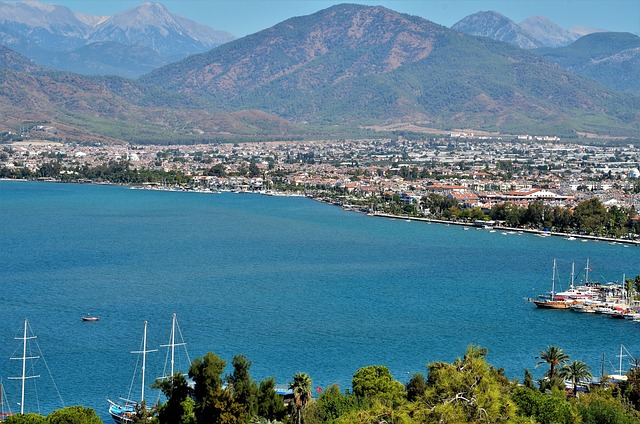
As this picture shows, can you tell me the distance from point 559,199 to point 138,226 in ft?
74.0

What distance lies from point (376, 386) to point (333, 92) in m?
155

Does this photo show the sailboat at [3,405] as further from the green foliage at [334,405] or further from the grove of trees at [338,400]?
the green foliage at [334,405]

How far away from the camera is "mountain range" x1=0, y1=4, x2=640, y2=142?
459 ft

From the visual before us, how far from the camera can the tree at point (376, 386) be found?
1707 cm

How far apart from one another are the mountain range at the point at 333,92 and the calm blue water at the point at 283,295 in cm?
7996

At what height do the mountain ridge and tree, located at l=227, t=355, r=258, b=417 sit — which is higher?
the mountain ridge

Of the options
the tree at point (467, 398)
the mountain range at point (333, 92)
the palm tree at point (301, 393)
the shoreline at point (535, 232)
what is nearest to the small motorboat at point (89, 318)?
the palm tree at point (301, 393)

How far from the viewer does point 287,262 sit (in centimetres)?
3556

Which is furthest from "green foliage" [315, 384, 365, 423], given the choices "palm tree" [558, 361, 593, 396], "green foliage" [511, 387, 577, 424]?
"palm tree" [558, 361, 593, 396]

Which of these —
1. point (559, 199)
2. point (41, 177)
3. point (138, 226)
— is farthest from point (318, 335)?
point (41, 177)

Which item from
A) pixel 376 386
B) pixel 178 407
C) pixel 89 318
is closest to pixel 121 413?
pixel 178 407

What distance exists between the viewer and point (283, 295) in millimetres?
28922

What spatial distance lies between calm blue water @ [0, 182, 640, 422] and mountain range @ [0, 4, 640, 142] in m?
80.0

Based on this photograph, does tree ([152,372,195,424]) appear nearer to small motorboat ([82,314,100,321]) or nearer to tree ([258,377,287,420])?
tree ([258,377,287,420])
